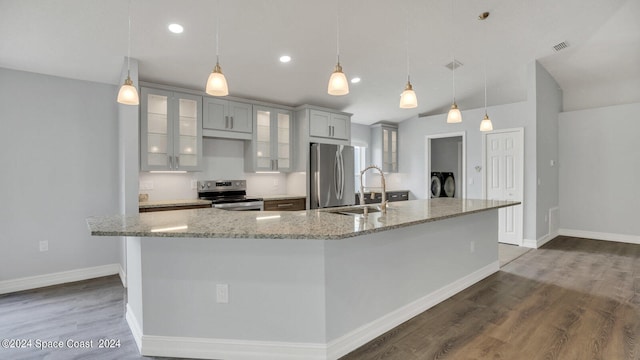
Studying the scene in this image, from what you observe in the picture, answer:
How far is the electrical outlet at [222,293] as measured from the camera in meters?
2.09

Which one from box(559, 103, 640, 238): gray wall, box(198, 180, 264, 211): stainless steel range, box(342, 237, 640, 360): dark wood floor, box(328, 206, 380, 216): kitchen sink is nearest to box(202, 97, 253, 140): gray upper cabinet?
box(198, 180, 264, 211): stainless steel range

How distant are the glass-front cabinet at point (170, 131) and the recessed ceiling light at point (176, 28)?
1153 millimetres

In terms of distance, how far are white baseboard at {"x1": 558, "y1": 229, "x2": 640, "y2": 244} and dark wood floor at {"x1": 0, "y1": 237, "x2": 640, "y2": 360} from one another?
7.34ft

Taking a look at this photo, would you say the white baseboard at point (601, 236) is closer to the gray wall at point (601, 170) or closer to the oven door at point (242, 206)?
the gray wall at point (601, 170)

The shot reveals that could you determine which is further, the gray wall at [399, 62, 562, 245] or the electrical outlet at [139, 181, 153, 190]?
the gray wall at [399, 62, 562, 245]

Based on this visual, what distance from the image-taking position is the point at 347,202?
18.8 ft

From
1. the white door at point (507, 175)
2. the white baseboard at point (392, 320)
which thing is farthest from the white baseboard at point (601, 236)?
the white baseboard at point (392, 320)

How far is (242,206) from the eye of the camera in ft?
14.8

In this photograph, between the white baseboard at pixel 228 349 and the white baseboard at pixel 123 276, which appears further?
the white baseboard at pixel 123 276

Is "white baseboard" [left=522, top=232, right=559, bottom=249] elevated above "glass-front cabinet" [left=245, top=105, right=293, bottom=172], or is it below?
below

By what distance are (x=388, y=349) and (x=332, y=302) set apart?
555 mm

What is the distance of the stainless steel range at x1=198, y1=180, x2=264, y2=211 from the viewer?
442 cm

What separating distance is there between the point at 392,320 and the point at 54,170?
3.96 m

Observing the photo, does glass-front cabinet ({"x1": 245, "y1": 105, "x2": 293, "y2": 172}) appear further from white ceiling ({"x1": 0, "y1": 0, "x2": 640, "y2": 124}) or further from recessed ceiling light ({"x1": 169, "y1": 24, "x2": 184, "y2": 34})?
recessed ceiling light ({"x1": 169, "y1": 24, "x2": 184, "y2": 34})
